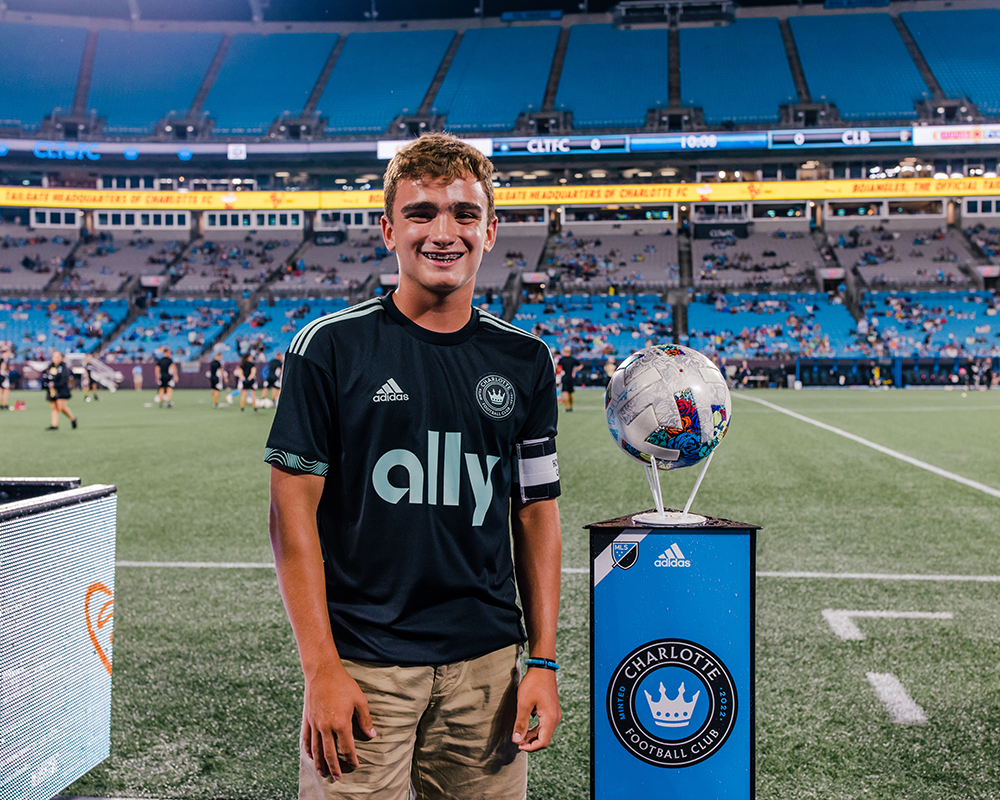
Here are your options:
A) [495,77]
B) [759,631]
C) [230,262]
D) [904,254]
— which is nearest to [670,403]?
[759,631]

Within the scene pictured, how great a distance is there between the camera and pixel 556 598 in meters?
2.02

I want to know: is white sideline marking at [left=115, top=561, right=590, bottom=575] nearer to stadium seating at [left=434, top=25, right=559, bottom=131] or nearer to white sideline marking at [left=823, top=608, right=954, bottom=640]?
white sideline marking at [left=823, top=608, right=954, bottom=640]

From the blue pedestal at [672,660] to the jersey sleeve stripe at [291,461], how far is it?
34.2 inches

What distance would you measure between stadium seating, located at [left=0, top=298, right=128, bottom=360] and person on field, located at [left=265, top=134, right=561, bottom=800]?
1656 inches

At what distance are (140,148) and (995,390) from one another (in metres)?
46.1

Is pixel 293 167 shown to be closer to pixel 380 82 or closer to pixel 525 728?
pixel 380 82

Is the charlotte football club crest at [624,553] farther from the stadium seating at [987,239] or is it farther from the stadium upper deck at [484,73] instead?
the stadium seating at [987,239]

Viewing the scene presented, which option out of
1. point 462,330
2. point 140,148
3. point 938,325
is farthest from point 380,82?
point 462,330

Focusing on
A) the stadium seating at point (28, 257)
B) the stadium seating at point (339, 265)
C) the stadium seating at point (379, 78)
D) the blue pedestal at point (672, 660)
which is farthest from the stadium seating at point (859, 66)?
the blue pedestal at point (672, 660)

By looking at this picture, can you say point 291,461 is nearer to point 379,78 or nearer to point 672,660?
point 672,660

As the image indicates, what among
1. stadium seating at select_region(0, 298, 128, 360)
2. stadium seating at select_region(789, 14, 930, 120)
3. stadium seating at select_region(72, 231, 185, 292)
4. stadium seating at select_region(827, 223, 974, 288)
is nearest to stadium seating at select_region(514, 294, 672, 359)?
stadium seating at select_region(827, 223, 974, 288)

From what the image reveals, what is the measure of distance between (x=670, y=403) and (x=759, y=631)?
289 centimetres

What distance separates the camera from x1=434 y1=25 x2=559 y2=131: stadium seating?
48.0 meters

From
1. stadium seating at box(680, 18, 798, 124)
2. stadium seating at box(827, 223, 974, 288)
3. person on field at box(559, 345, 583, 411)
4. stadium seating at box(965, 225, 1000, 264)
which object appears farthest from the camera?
stadium seating at box(680, 18, 798, 124)
